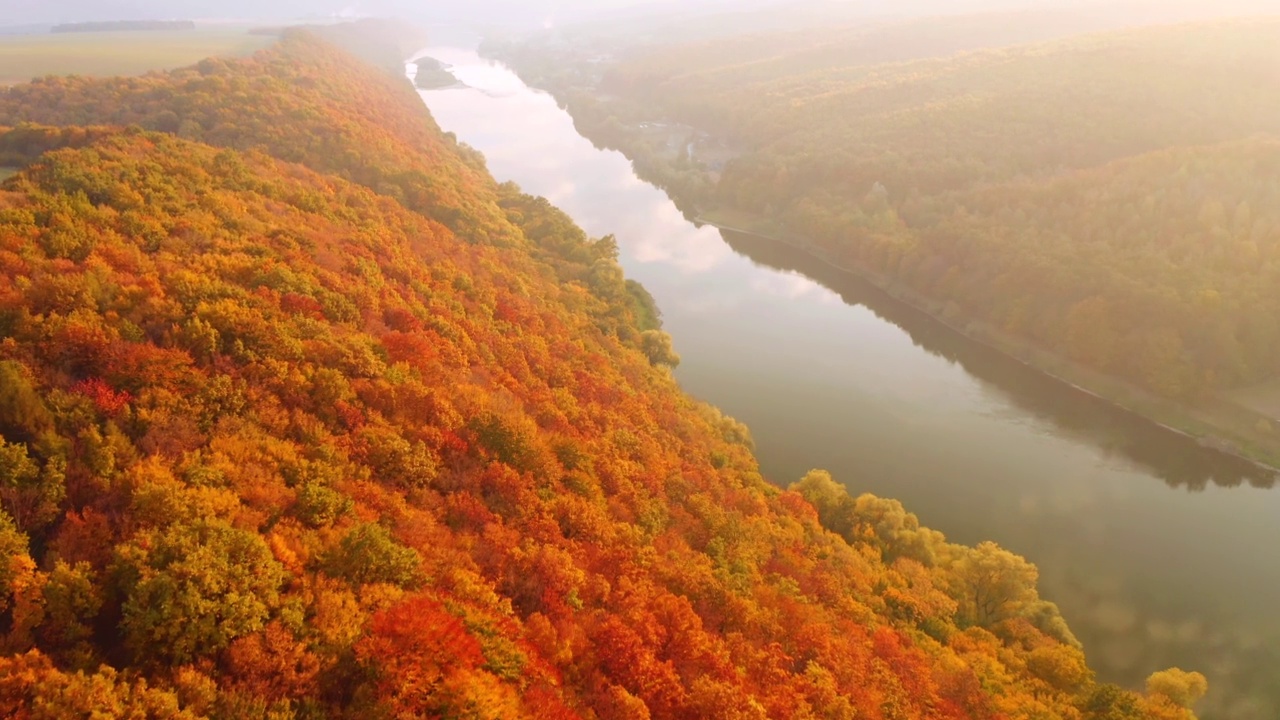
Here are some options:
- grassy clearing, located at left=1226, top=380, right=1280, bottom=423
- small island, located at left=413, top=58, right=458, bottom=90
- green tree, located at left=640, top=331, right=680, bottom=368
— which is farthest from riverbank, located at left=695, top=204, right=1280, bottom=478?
small island, located at left=413, top=58, right=458, bottom=90

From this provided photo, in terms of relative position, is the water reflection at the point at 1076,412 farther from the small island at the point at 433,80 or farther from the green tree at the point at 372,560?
the small island at the point at 433,80

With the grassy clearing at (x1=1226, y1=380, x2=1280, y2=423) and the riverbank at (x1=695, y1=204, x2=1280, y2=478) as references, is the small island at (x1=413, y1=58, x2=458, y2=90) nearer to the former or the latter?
the riverbank at (x1=695, y1=204, x2=1280, y2=478)

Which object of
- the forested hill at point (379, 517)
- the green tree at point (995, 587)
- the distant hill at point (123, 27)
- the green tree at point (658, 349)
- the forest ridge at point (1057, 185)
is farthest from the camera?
the distant hill at point (123, 27)

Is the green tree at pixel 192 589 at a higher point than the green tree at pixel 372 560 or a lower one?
higher

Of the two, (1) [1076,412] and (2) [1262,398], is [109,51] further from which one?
(2) [1262,398]

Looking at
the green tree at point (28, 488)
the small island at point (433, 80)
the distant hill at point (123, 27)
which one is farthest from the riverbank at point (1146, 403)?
the small island at point (433, 80)

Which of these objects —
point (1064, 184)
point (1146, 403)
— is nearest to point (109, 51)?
point (1064, 184)

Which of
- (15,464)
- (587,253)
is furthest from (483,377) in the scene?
(587,253)
